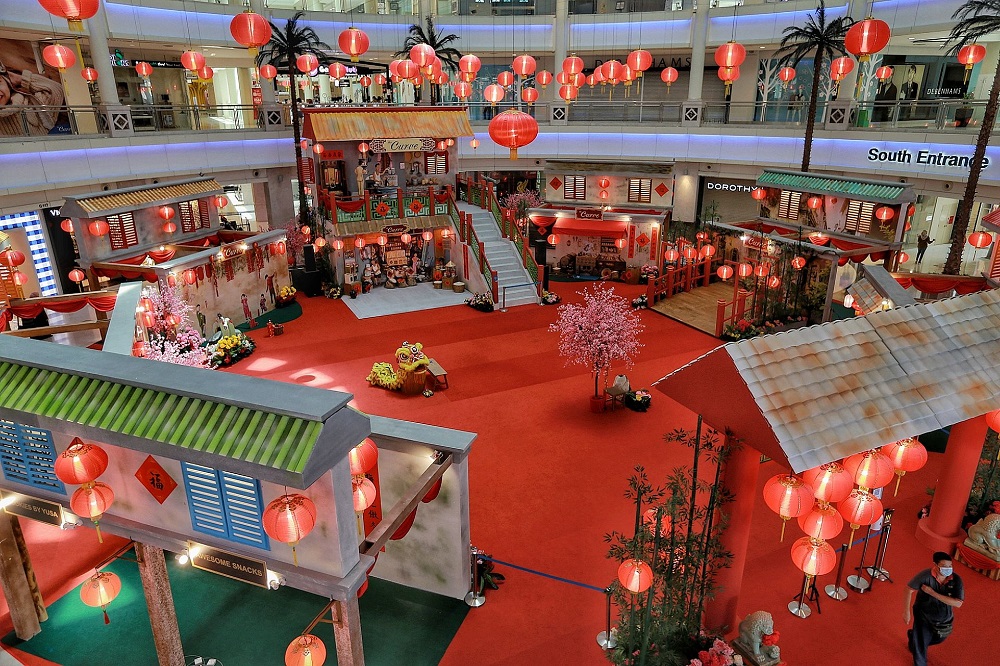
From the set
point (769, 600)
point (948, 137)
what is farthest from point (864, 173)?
point (769, 600)

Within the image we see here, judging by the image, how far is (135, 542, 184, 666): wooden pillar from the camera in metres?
7.16

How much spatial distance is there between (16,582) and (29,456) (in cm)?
221

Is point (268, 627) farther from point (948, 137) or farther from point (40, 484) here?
point (948, 137)

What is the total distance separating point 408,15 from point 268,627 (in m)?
26.2

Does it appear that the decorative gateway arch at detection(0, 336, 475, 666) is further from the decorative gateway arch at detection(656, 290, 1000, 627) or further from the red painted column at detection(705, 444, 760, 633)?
the decorative gateway arch at detection(656, 290, 1000, 627)

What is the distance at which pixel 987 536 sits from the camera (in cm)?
923

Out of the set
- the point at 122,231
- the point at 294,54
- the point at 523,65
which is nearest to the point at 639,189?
the point at 523,65

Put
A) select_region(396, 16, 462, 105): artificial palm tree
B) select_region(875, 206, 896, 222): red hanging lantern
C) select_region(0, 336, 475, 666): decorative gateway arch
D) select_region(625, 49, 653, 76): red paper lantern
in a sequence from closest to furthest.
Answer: select_region(0, 336, 475, 666): decorative gateway arch
select_region(875, 206, 896, 222): red hanging lantern
select_region(625, 49, 653, 76): red paper lantern
select_region(396, 16, 462, 105): artificial palm tree

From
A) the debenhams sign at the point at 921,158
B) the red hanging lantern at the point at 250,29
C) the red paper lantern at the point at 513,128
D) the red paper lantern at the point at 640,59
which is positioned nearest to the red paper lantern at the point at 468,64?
the red paper lantern at the point at 640,59

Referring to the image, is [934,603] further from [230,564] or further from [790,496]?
[230,564]

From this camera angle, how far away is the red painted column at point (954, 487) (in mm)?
9094

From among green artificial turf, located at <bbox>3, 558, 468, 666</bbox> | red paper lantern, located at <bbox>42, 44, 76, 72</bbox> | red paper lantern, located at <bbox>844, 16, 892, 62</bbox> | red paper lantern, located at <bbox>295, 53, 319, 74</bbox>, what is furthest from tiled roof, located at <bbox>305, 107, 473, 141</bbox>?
green artificial turf, located at <bbox>3, 558, 468, 666</bbox>

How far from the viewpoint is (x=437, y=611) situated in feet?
29.5

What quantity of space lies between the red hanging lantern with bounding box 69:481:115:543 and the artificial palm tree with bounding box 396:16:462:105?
23882mm
